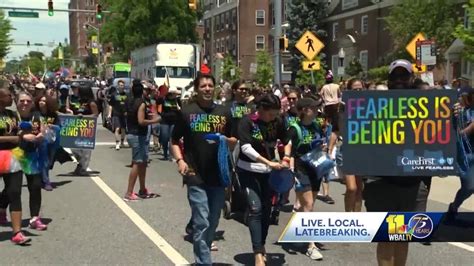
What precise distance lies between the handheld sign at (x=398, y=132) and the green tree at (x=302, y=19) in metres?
47.8

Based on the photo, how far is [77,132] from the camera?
41.2 feet

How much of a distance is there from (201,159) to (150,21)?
52920 millimetres

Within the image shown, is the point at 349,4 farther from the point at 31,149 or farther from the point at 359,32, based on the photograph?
the point at 31,149

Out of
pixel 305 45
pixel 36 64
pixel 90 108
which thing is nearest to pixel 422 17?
pixel 305 45

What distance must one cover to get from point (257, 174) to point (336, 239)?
1.17 meters

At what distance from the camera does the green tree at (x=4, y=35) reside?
65.9m

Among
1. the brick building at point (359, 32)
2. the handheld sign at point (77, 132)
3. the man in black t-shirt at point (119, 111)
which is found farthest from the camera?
the brick building at point (359, 32)

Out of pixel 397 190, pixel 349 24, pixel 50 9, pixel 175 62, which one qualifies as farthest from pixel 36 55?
pixel 397 190

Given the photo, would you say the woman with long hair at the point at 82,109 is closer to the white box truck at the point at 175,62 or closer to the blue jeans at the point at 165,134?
the blue jeans at the point at 165,134

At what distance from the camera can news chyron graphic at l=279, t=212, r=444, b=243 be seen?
4.95 metres

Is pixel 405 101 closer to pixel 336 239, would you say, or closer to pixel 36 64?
pixel 336 239

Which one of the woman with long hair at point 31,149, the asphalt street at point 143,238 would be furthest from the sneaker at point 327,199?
the woman with long hair at point 31,149

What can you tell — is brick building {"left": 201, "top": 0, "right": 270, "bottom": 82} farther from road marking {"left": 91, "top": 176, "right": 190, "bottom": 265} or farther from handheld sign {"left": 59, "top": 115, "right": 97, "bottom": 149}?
road marking {"left": 91, "top": 176, "right": 190, "bottom": 265}

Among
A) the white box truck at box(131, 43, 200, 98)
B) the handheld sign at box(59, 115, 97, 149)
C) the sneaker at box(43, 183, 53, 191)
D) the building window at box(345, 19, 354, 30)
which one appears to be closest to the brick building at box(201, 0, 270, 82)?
the building window at box(345, 19, 354, 30)
